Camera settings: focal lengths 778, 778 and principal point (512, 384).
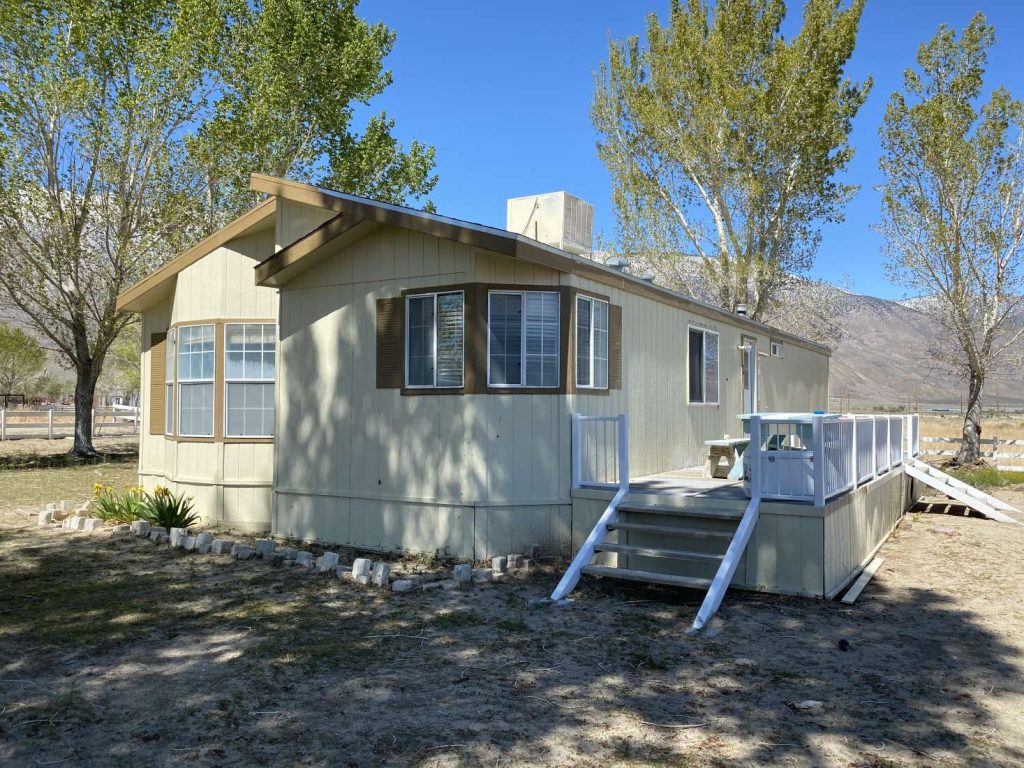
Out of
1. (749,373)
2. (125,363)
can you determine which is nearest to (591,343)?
(749,373)

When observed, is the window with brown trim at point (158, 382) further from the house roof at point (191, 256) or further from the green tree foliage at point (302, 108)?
the green tree foliage at point (302, 108)

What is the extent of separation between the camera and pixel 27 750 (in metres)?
3.91

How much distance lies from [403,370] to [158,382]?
549 centimetres

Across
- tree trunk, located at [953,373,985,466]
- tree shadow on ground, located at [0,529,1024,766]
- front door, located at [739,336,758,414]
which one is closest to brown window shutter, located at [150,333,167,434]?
tree shadow on ground, located at [0,529,1024,766]

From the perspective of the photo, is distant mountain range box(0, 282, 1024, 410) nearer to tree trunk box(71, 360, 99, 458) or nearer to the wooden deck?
tree trunk box(71, 360, 99, 458)

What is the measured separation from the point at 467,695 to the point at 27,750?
2303 millimetres

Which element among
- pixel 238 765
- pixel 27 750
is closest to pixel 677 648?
pixel 238 765

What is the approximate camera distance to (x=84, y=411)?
2095 cm

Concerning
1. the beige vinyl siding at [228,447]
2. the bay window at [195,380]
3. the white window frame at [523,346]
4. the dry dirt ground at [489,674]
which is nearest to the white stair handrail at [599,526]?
the dry dirt ground at [489,674]

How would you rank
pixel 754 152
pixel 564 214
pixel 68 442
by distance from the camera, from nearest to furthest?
pixel 564 214 < pixel 754 152 < pixel 68 442

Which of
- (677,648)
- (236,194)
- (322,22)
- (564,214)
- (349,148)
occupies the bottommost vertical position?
(677,648)

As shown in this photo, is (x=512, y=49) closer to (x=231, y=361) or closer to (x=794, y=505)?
(x=231, y=361)

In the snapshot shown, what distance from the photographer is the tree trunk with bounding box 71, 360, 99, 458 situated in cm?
2058

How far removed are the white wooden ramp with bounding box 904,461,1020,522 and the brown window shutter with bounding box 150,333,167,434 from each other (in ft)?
38.1
